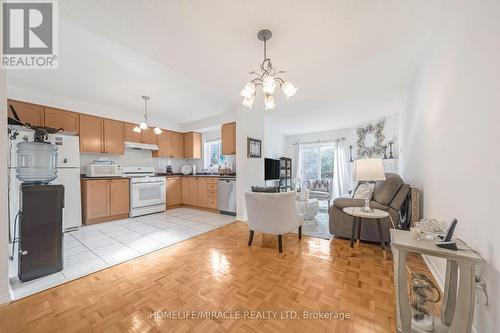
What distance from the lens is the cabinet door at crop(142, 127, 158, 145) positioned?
4625 millimetres

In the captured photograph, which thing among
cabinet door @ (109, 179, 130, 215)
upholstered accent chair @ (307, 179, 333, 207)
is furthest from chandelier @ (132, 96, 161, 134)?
upholstered accent chair @ (307, 179, 333, 207)

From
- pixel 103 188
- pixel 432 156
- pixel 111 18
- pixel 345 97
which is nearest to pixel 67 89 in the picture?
pixel 103 188

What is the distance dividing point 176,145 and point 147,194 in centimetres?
172

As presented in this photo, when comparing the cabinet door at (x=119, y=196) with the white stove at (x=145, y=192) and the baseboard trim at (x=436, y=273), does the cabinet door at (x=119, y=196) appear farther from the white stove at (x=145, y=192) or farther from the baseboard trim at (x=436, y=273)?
the baseboard trim at (x=436, y=273)

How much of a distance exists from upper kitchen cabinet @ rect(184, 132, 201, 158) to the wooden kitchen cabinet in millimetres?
790

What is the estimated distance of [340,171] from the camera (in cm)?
578

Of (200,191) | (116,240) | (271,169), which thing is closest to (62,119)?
(116,240)

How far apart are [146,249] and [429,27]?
389cm

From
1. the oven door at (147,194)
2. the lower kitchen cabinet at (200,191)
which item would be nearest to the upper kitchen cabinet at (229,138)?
the lower kitchen cabinet at (200,191)

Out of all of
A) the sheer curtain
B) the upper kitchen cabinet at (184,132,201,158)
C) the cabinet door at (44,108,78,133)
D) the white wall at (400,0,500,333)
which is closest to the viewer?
the white wall at (400,0,500,333)

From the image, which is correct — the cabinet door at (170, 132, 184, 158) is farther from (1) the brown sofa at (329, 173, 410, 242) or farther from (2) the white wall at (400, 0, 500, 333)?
(2) the white wall at (400, 0, 500, 333)

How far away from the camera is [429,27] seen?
5.68ft

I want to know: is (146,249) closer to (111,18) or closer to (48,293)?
(48,293)

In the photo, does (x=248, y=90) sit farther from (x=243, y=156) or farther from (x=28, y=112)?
(x=28, y=112)
